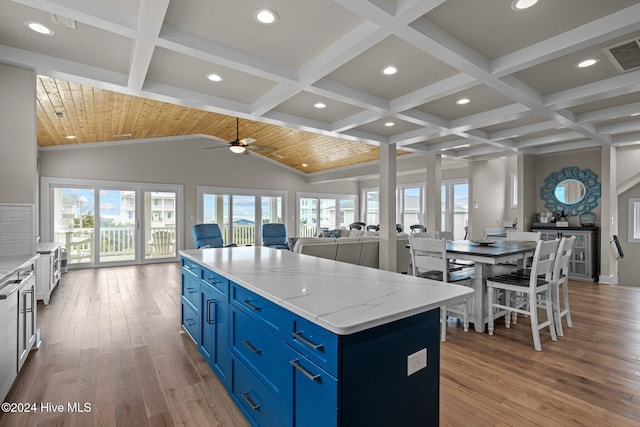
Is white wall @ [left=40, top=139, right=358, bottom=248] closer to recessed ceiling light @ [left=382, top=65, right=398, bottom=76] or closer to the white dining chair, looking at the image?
recessed ceiling light @ [left=382, top=65, right=398, bottom=76]

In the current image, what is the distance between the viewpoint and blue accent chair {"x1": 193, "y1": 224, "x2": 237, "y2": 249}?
695 cm

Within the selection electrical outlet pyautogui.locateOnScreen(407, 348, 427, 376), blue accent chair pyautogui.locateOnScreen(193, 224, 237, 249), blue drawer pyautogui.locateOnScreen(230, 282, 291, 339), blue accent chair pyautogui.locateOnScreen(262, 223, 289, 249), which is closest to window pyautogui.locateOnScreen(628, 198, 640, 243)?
blue accent chair pyautogui.locateOnScreen(262, 223, 289, 249)

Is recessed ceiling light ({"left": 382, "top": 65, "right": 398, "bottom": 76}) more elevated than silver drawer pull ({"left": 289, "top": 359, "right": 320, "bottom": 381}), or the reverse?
recessed ceiling light ({"left": 382, "top": 65, "right": 398, "bottom": 76})

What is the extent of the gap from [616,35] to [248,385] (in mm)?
3587

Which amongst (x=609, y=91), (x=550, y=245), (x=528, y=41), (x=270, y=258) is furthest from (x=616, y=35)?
(x=270, y=258)

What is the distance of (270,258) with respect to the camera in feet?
9.12

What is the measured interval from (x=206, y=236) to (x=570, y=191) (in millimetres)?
7783

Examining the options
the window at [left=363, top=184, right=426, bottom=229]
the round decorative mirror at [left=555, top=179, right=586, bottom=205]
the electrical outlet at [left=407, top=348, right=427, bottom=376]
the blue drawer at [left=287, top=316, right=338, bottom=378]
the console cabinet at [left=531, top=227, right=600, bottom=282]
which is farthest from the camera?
the window at [left=363, top=184, right=426, bottom=229]

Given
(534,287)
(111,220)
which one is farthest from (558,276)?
(111,220)

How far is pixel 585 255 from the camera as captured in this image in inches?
238

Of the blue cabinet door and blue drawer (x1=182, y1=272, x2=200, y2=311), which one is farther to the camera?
blue drawer (x1=182, y1=272, x2=200, y2=311)

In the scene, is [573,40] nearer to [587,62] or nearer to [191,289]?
[587,62]

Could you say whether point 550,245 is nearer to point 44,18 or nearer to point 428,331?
point 428,331

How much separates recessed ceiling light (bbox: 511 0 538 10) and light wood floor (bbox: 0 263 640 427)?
8.86 feet
